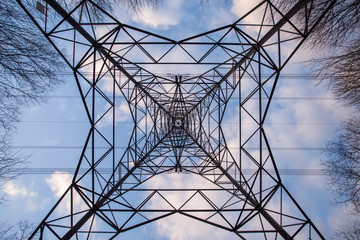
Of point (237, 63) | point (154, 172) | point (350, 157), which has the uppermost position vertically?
point (237, 63)

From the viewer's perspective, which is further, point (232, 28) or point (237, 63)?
point (237, 63)

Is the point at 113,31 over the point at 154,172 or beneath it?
over

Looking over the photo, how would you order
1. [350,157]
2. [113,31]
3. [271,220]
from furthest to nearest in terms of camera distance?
1. [350,157]
2. [113,31]
3. [271,220]

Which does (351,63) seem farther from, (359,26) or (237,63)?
(237,63)

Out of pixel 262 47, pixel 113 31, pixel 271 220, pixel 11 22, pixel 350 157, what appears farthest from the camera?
pixel 350 157

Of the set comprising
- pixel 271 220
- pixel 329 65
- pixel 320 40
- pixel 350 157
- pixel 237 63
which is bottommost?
pixel 271 220

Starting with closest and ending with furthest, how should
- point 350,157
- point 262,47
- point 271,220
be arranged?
point 271,220 < point 262,47 < point 350,157

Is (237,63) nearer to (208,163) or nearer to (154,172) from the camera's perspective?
(208,163)

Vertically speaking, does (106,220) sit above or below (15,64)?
below

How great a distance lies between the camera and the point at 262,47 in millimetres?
6832

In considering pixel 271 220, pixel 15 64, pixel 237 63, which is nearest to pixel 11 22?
pixel 15 64

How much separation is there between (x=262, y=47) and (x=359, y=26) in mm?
6150

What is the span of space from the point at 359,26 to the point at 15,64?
592 inches

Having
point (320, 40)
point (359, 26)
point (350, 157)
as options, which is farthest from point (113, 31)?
point (350, 157)
